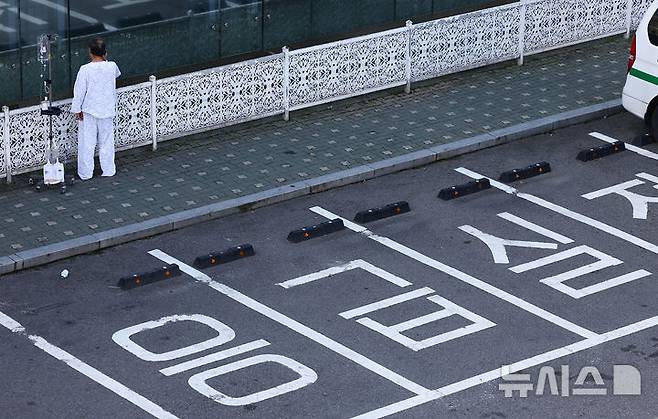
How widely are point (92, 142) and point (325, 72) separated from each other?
3.57m

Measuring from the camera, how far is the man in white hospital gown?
17812 millimetres

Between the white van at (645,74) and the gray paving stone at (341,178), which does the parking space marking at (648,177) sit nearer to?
the white van at (645,74)

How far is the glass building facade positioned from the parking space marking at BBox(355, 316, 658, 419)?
7629mm

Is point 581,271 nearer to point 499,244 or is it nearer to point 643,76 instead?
point 499,244

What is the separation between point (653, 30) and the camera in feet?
63.9

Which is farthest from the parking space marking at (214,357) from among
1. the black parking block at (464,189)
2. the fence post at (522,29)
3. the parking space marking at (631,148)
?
the fence post at (522,29)

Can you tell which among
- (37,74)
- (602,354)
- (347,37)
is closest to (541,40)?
(347,37)

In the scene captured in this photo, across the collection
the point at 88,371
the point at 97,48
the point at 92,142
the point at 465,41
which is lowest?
the point at 88,371

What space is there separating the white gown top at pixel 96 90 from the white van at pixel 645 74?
635 cm

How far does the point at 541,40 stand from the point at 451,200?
5.09 meters

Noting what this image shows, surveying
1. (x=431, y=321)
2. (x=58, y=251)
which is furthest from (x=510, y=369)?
(x=58, y=251)

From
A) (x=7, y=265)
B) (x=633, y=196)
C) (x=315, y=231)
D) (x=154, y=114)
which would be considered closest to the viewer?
(x=7, y=265)

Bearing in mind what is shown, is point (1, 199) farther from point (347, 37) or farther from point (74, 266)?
point (347, 37)

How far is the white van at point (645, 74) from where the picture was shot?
1944 centimetres
